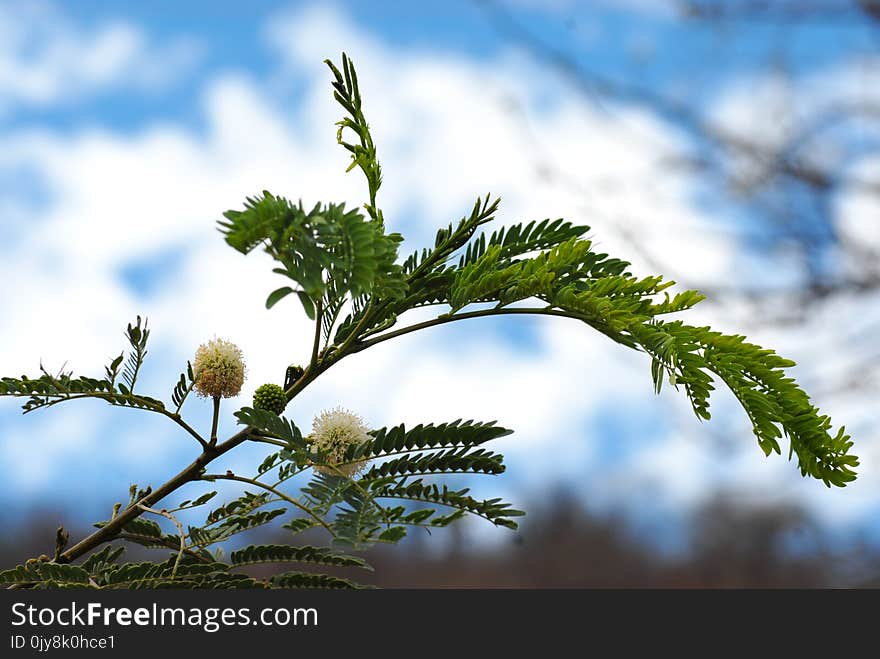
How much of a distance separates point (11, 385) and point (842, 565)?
3339mm

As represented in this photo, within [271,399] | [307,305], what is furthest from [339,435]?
[307,305]

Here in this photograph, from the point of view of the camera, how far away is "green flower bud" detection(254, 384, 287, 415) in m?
0.92

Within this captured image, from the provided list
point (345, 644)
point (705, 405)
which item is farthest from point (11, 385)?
point (705, 405)

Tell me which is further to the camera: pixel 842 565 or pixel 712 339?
pixel 842 565

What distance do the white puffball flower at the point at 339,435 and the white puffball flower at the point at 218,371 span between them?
0.12 m

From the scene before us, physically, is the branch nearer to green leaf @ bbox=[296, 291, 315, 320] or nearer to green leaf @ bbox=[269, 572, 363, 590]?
→ green leaf @ bbox=[269, 572, 363, 590]

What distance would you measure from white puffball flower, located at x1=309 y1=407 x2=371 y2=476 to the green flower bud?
5cm

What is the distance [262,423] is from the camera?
829mm

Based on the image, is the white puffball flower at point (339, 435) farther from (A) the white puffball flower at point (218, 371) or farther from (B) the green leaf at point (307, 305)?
(B) the green leaf at point (307, 305)

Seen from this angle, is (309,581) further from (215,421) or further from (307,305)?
(307,305)

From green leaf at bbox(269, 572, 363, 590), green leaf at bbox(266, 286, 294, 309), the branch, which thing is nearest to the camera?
green leaf at bbox(266, 286, 294, 309)

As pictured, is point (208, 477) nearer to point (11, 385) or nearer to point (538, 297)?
point (11, 385)

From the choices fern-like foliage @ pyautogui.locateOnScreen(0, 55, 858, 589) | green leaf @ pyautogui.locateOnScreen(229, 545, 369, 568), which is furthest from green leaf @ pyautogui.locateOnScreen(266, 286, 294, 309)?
green leaf @ pyautogui.locateOnScreen(229, 545, 369, 568)

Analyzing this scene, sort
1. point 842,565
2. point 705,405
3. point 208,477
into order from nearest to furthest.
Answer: point 705,405 < point 208,477 < point 842,565
